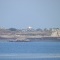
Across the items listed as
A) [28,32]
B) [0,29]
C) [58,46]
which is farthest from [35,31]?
[58,46]

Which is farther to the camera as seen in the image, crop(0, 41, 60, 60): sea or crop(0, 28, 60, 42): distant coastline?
crop(0, 41, 60, 60): sea

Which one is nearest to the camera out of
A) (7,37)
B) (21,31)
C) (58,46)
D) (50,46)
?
(21,31)

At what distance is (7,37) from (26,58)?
0.95 metres

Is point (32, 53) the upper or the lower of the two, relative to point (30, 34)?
lower

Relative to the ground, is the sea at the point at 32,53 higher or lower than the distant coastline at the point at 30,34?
lower

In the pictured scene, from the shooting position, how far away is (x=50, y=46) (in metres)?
13.6

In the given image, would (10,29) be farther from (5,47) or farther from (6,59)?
(5,47)

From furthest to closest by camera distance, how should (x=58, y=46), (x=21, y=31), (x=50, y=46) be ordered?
(x=50, y=46) → (x=58, y=46) → (x=21, y=31)

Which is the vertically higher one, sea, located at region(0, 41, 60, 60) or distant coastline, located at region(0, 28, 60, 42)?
distant coastline, located at region(0, 28, 60, 42)

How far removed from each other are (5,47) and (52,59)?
4.67 meters

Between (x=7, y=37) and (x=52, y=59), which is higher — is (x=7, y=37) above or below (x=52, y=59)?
above

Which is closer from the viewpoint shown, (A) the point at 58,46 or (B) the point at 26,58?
(B) the point at 26,58

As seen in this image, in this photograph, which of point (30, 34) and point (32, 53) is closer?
point (30, 34)

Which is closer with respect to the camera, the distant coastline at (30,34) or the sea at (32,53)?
the distant coastline at (30,34)
